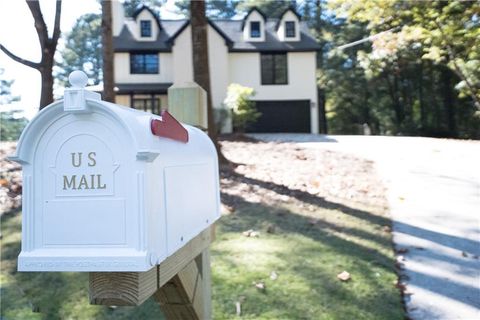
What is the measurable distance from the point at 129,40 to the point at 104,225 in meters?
18.5

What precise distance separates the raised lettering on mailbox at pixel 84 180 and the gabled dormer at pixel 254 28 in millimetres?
18566

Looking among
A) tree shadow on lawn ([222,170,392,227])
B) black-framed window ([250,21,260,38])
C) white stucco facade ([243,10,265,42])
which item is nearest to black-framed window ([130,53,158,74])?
white stucco facade ([243,10,265,42])

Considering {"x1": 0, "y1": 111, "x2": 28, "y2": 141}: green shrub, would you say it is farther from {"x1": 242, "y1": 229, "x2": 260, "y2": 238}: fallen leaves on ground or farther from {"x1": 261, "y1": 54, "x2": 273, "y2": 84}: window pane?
{"x1": 261, "y1": 54, "x2": 273, "y2": 84}: window pane

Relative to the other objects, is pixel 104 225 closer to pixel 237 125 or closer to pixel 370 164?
pixel 370 164

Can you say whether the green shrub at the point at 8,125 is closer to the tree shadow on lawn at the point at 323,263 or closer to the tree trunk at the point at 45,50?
the tree trunk at the point at 45,50

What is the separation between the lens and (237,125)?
54.0ft

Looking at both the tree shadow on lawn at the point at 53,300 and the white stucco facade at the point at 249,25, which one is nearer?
the tree shadow on lawn at the point at 53,300

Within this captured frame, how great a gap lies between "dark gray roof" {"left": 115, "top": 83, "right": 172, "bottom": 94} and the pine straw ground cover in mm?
12498

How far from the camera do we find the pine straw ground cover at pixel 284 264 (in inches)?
122

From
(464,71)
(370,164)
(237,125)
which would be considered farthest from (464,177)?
(237,125)

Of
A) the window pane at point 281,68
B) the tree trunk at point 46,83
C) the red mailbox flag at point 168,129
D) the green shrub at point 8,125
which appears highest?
the window pane at point 281,68

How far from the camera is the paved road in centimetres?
315

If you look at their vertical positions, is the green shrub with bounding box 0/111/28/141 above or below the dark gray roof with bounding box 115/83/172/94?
below

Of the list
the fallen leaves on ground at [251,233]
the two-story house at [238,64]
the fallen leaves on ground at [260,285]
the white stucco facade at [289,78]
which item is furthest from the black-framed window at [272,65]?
the fallen leaves on ground at [260,285]
